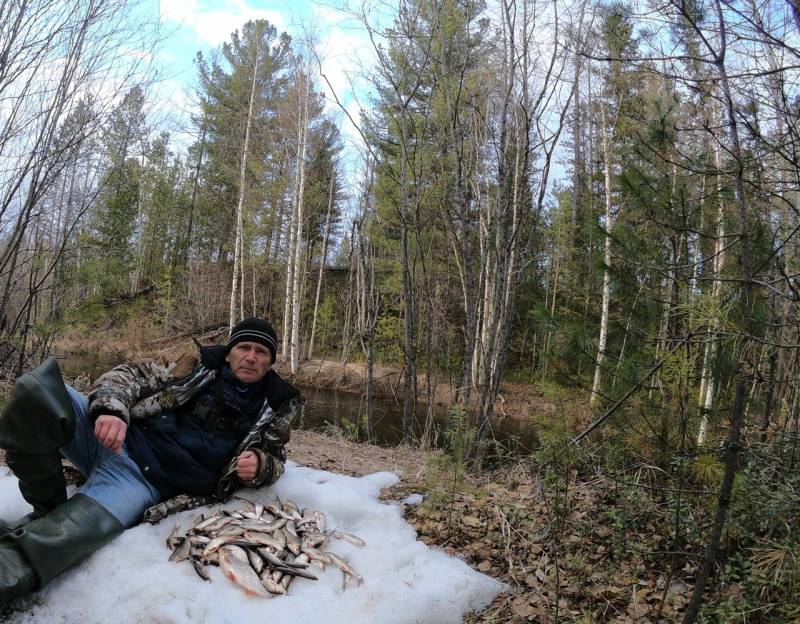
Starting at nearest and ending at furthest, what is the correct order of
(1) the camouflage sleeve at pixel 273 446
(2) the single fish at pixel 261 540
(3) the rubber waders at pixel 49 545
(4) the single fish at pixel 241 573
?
(3) the rubber waders at pixel 49 545 < (4) the single fish at pixel 241 573 < (2) the single fish at pixel 261 540 < (1) the camouflage sleeve at pixel 273 446

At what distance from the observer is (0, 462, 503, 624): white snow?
2078 millimetres

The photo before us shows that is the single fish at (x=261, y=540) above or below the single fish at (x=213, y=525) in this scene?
below

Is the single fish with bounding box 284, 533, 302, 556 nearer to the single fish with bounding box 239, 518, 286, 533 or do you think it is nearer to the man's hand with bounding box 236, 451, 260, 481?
the single fish with bounding box 239, 518, 286, 533

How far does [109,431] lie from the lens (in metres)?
2.54

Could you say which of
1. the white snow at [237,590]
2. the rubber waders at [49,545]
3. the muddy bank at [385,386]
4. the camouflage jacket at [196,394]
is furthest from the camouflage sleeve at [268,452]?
the muddy bank at [385,386]

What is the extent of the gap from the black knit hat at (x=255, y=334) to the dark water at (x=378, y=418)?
19.2ft

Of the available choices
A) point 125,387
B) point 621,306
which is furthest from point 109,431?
point 621,306

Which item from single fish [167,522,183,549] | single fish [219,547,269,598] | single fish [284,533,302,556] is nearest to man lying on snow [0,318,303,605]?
single fish [167,522,183,549]

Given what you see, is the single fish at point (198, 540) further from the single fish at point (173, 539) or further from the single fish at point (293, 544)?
the single fish at point (293, 544)

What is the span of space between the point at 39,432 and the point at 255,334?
4.01 ft

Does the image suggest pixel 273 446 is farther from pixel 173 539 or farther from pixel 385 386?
pixel 385 386

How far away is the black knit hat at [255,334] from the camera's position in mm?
3182

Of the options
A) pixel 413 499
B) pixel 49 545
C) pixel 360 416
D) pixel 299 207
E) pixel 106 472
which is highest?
pixel 299 207

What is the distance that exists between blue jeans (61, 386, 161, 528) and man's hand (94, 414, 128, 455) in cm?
17
